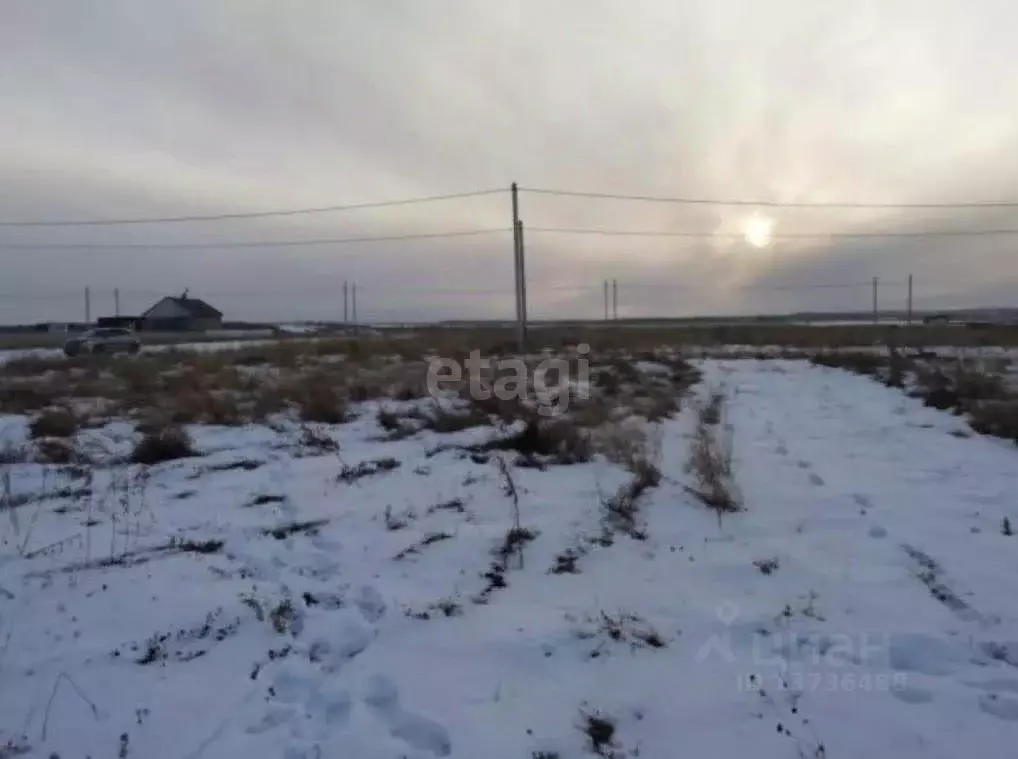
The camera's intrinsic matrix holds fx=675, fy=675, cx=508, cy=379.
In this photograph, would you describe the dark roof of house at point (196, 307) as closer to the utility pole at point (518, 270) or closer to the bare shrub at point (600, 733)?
the utility pole at point (518, 270)

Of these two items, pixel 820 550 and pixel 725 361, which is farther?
pixel 725 361

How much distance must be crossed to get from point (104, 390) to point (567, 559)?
12320mm

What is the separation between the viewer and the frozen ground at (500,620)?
2.79 m

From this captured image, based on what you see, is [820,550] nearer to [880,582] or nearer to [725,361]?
[880,582]

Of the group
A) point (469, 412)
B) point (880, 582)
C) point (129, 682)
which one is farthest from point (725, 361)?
point (129, 682)

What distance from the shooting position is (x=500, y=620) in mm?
3729

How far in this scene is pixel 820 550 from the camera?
4656mm

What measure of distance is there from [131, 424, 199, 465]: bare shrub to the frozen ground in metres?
0.95

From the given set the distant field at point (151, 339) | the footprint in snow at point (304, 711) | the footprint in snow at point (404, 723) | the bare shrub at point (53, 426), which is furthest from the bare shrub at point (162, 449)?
the distant field at point (151, 339)

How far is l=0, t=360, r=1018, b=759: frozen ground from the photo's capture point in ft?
9.16

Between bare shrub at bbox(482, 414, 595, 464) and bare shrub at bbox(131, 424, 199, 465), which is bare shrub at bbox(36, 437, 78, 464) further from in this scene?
bare shrub at bbox(482, 414, 595, 464)

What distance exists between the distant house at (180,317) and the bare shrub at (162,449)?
65878 millimetres

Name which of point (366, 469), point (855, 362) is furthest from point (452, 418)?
point (855, 362)

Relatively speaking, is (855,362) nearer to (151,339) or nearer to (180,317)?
(151,339)
